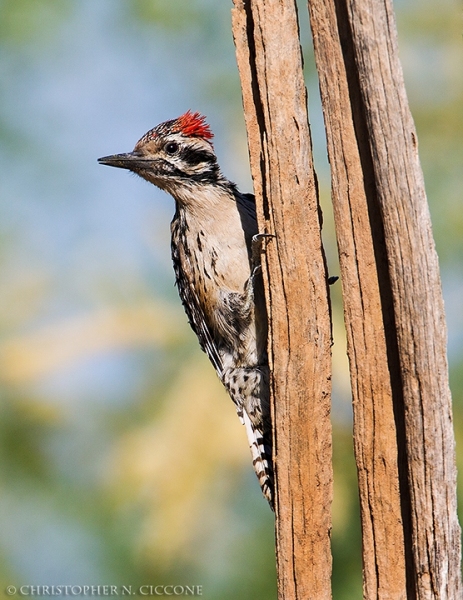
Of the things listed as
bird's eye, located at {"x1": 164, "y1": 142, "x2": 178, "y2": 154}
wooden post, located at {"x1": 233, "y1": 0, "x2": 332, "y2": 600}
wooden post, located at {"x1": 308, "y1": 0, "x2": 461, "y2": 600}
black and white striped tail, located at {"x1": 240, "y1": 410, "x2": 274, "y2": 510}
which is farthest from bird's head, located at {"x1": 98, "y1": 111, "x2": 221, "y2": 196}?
wooden post, located at {"x1": 308, "y1": 0, "x2": 461, "y2": 600}

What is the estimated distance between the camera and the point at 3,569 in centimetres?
597

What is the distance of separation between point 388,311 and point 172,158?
6.69 ft

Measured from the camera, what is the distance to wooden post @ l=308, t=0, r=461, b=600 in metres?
2.98

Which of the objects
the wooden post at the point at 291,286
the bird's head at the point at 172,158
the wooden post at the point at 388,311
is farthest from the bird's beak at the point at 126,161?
the wooden post at the point at 388,311

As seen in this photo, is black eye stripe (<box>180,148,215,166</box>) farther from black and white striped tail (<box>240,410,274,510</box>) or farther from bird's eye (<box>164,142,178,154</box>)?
black and white striped tail (<box>240,410,274,510</box>)

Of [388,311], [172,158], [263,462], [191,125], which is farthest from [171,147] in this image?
[388,311]

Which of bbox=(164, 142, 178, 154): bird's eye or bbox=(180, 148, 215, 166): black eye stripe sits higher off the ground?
bbox=(164, 142, 178, 154): bird's eye

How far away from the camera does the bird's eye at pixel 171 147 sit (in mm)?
4742

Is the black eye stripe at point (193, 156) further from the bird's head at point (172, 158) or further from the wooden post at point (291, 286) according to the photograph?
the wooden post at point (291, 286)

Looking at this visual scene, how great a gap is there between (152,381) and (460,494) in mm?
2415

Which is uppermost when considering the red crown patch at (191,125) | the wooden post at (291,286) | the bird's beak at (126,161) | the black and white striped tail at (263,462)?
the red crown patch at (191,125)

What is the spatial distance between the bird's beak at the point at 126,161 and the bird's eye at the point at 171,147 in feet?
0.49

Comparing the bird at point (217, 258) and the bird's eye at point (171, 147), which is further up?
the bird's eye at point (171, 147)

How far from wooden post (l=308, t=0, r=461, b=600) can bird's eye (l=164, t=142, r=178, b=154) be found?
1696 millimetres
